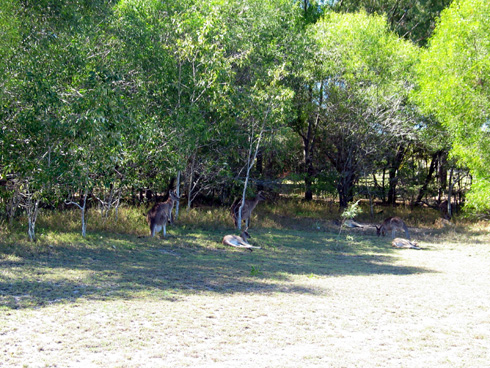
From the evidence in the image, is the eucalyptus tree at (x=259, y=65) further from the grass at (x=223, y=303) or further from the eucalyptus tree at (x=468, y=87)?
the eucalyptus tree at (x=468, y=87)

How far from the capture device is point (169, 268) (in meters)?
10.3

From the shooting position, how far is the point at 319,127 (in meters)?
23.3

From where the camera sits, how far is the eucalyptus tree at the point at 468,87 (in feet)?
56.7

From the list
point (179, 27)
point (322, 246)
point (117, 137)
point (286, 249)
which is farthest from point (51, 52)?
point (322, 246)

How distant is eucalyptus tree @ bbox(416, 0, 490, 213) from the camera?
56.7 feet

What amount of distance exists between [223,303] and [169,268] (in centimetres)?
304

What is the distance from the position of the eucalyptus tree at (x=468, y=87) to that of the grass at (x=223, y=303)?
4583mm

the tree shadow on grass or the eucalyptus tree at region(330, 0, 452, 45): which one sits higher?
the eucalyptus tree at region(330, 0, 452, 45)

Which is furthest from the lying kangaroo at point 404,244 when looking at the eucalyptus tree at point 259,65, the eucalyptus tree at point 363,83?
the eucalyptus tree at point 363,83

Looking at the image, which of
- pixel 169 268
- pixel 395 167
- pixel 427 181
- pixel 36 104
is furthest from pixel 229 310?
pixel 427 181

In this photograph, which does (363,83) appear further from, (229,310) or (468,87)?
(229,310)

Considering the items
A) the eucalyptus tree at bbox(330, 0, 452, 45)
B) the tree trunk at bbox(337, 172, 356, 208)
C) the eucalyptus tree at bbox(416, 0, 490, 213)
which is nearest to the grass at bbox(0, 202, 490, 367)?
the eucalyptus tree at bbox(416, 0, 490, 213)

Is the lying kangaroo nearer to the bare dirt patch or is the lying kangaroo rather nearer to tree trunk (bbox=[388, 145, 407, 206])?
the bare dirt patch

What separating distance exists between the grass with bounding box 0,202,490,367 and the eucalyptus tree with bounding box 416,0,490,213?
15.0 ft
